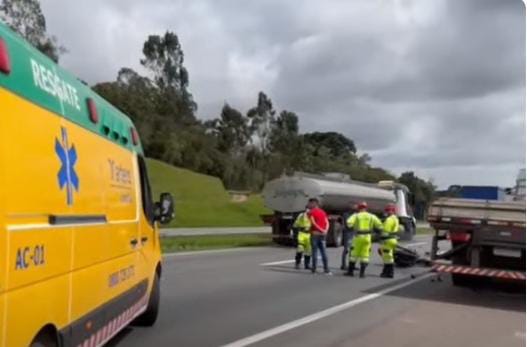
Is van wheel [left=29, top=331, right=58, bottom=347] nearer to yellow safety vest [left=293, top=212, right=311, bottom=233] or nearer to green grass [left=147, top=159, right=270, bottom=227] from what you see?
yellow safety vest [left=293, top=212, right=311, bottom=233]

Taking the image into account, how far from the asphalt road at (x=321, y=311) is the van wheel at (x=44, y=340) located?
3.09 meters

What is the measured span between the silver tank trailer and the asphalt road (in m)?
11.1

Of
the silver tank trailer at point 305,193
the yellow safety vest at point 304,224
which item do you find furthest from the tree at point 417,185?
the yellow safety vest at point 304,224

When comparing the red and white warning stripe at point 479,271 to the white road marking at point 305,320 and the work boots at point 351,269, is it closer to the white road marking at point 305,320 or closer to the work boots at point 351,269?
the white road marking at point 305,320

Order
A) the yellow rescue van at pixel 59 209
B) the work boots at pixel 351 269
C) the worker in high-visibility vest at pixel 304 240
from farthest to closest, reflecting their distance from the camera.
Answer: the worker in high-visibility vest at pixel 304 240
the work boots at pixel 351 269
the yellow rescue van at pixel 59 209

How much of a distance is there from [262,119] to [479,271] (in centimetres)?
9755

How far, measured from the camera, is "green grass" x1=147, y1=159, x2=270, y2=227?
53094mm

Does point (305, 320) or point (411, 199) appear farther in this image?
point (411, 199)

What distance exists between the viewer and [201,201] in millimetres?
61125

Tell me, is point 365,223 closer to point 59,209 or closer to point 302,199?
point 59,209

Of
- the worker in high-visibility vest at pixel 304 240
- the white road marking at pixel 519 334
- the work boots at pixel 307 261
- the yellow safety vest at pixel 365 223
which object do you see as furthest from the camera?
the work boots at pixel 307 261

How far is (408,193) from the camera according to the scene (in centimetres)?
3828

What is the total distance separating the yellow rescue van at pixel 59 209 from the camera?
4023 millimetres

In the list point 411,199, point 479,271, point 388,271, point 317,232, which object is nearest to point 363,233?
point 388,271
